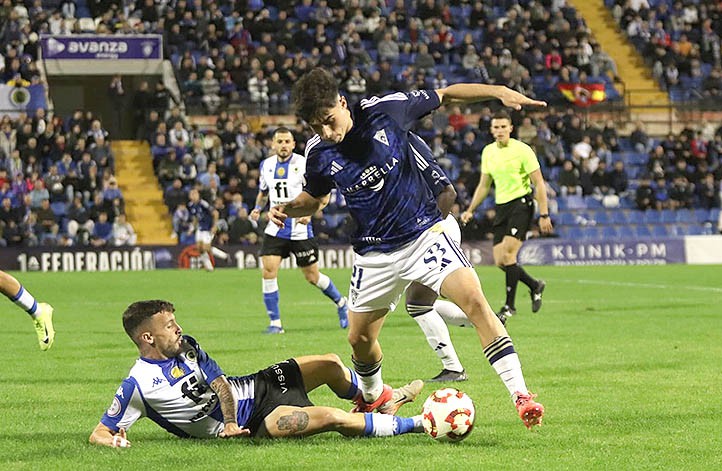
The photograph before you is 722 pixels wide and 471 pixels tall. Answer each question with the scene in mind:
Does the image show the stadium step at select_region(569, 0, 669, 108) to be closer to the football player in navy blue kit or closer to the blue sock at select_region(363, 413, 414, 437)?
the football player in navy blue kit

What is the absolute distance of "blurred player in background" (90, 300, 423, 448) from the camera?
6.92 meters

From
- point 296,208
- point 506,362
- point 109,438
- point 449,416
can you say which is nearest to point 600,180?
point 296,208

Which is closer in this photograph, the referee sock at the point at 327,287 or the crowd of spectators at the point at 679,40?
the referee sock at the point at 327,287

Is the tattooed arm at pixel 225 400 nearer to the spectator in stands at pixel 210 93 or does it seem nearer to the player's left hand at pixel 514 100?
the player's left hand at pixel 514 100

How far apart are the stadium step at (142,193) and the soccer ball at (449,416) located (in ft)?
80.8

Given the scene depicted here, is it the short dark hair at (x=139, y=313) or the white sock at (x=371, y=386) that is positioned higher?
the short dark hair at (x=139, y=313)

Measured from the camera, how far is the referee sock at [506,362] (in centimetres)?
716

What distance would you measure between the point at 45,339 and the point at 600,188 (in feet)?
85.6

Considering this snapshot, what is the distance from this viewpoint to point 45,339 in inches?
418

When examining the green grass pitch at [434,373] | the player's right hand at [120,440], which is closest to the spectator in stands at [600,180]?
the green grass pitch at [434,373]

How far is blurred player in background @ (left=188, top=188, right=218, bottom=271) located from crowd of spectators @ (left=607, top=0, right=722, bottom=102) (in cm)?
1659

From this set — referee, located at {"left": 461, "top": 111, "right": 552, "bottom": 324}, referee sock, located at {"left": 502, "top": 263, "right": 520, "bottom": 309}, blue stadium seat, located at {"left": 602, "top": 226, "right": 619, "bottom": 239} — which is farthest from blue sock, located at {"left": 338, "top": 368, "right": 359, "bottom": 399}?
blue stadium seat, located at {"left": 602, "top": 226, "right": 619, "bottom": 239}

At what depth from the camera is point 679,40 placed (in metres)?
41.5

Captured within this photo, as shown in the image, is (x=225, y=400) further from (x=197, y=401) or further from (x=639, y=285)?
(x=639, y=285)
